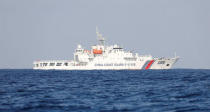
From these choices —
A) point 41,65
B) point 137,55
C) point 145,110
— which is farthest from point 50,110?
point 41,65

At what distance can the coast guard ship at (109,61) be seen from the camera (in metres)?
103

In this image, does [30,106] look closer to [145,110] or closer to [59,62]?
[145,110]

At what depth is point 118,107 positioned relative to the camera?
65.0ft

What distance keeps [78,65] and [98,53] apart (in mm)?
7023

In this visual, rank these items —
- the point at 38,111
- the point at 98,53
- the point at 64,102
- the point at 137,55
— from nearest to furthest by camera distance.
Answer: the point at 38,111
the point at 64,102
the point at 137,55
the point at 98,53

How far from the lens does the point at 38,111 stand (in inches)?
740

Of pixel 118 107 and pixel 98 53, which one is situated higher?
pixel 98 53

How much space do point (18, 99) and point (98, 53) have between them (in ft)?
290

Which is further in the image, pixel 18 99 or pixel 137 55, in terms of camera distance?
pixel 137 55

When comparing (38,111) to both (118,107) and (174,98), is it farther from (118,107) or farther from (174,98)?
(174,98)

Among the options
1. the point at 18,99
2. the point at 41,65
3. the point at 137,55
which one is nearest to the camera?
the point at 18,99

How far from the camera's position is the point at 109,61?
105 meters

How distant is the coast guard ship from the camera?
4040 inches

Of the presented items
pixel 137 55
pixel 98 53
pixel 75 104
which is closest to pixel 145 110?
pixel 75 104
